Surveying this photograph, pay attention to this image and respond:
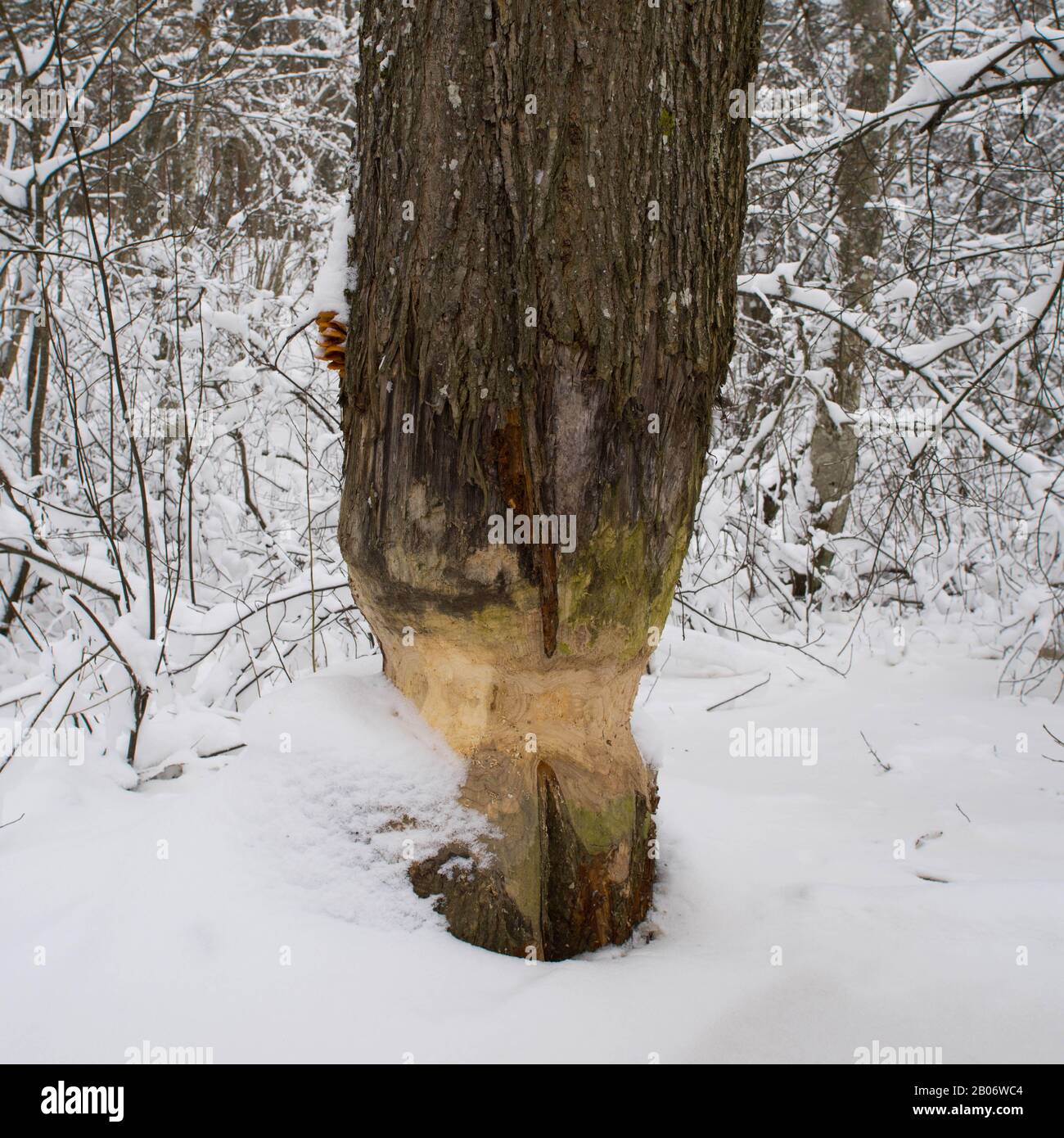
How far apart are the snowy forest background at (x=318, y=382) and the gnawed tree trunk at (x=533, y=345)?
0.74 feet

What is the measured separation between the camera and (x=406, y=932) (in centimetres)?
136

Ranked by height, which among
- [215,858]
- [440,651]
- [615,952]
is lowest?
[615,952]

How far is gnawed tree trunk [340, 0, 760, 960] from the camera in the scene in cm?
127

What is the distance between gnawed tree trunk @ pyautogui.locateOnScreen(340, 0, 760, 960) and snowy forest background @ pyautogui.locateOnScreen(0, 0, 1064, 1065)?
0.22 metres

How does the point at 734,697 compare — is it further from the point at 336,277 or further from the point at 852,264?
the point at 852,264

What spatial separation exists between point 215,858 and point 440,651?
1.77 ft

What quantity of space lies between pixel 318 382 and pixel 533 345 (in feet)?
12.2

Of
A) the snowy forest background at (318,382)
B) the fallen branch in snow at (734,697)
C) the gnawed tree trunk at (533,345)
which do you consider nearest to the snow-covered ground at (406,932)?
the gnawed tree trunk at (533,345)

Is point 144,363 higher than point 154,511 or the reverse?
higher

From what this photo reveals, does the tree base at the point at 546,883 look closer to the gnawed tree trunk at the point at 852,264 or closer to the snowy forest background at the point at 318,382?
the snowy forest background at the point at 318,382

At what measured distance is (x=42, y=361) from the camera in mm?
3643
